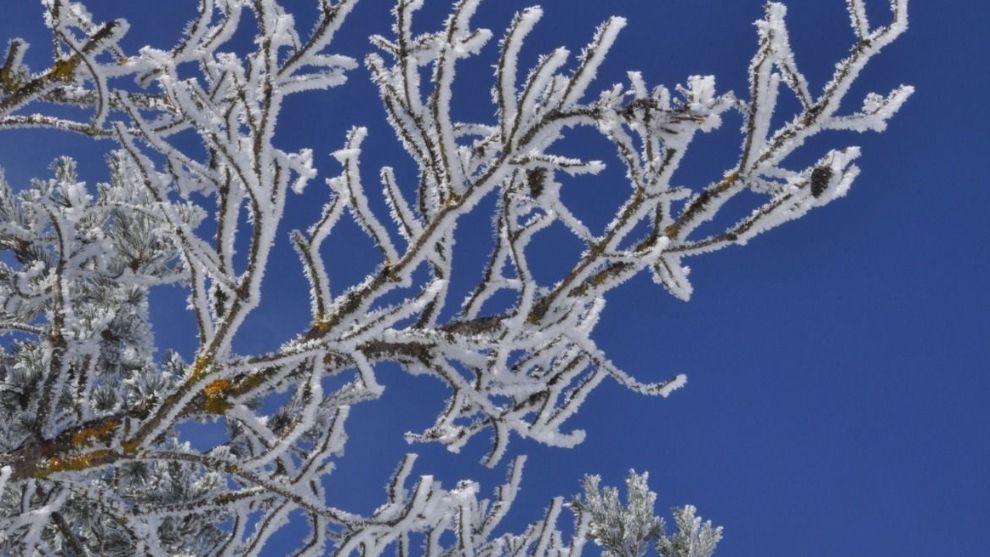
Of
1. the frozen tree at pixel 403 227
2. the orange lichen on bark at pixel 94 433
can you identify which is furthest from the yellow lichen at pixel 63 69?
the orange lichen on bark at pixel 94 433

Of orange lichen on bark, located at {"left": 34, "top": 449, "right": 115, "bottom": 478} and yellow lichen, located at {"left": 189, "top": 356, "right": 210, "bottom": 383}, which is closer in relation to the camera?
yellow lichen, located at {"left": 189, "top": 356, "right": 210, "bottom": 383}

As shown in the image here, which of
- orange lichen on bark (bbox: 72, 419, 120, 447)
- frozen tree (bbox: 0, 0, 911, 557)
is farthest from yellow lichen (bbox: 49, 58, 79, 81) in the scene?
orange lichen on bark (bbox: 72, 419, 120, 447)

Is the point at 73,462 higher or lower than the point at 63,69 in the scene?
lower

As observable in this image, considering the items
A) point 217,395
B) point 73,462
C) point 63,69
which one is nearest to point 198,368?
point 217,395

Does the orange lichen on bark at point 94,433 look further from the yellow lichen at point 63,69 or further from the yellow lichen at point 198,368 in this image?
the yellow lichen at point 63,69

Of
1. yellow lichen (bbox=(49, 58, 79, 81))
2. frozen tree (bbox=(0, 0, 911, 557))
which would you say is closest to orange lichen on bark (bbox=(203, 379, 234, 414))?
frozen tree (bbox=(0, 0, 911, 557))

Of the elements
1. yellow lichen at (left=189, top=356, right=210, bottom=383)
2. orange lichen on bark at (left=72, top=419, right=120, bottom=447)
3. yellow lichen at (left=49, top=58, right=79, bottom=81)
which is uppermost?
yellow lichen at (left=49, top=58, right=79, bottom=81)

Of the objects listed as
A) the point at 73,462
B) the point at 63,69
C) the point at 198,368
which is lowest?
the point at 73,462

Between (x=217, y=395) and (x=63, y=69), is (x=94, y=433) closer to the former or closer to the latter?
(x=217, y=395)

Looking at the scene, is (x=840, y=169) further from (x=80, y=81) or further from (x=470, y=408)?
(x=80, y=81)

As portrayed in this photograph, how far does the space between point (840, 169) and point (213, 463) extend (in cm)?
219

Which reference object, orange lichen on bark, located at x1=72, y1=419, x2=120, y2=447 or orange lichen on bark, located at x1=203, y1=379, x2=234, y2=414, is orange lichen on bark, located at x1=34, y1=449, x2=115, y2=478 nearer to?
orange lichen on bark, located at x1=72, y1=419, x2=120, y2=447

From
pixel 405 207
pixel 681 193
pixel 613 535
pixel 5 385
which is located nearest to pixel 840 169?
pixel 681 193

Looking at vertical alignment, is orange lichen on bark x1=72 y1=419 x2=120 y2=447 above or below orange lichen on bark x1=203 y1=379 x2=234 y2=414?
below
